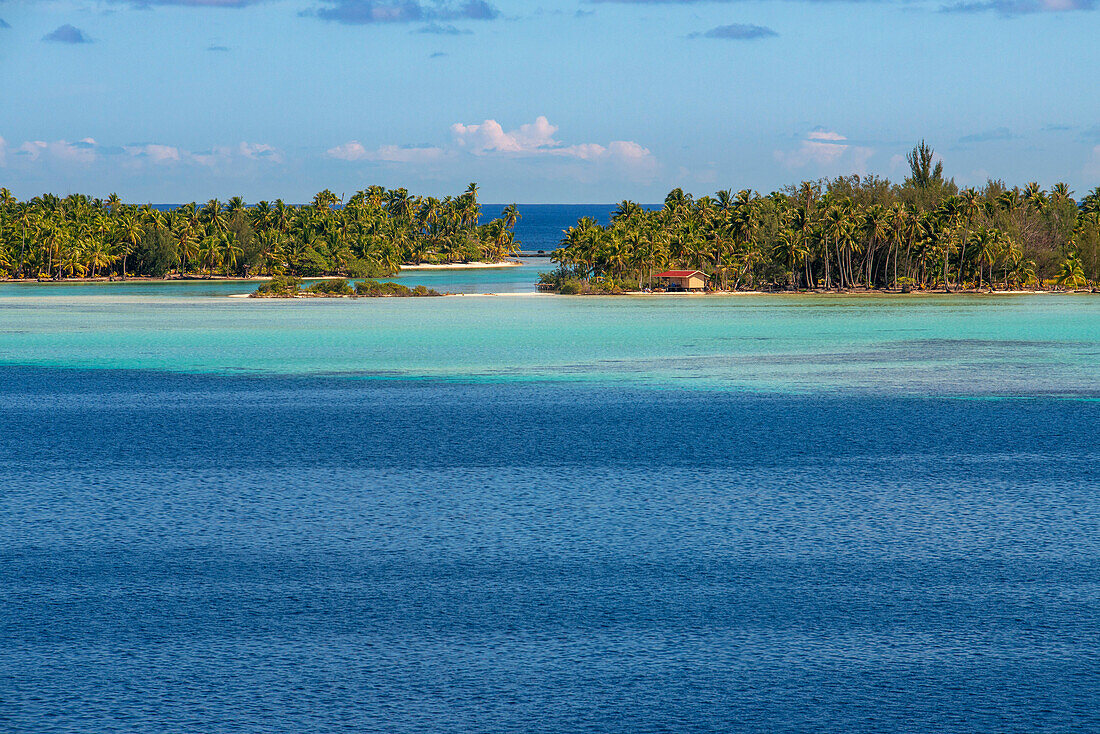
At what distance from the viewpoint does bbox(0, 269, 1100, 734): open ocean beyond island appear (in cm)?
1123

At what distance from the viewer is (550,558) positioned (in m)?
16.9

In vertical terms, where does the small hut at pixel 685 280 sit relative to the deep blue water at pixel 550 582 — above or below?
above

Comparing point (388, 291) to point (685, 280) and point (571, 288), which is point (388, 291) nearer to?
point (571, 288)

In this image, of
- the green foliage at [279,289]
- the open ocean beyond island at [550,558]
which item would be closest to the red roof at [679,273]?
the green foliage at [279,289]

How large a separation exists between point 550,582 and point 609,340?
57.1 metres

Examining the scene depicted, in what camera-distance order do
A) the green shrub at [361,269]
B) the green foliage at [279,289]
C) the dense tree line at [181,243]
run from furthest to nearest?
the green shrub at [361,269]
the dense tree line at [181,243]
the green foliage at [279,289]

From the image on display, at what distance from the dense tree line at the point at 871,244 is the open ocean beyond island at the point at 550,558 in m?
103

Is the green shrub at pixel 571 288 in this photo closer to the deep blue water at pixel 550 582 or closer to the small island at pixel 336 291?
the small island at pixel 336 291

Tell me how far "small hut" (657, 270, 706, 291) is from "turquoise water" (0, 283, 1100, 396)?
1629 centimetres

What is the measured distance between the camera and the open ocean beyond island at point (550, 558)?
1123 centimetres

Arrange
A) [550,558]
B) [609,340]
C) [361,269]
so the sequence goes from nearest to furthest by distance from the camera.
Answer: [550,558], [609,340], [361,269]

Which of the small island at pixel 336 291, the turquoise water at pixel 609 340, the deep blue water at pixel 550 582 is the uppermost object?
the small island at pixel 336 291

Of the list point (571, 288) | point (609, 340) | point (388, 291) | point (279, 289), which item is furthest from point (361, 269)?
point (609, 340)

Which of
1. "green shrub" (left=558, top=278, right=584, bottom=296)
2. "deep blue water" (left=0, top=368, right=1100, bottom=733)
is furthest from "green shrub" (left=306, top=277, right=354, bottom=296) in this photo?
"deep blue water" (left=0, top=368, right=1100, bottom=733)
